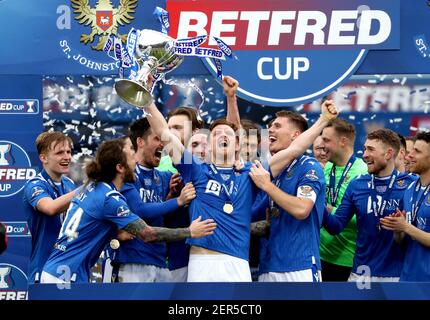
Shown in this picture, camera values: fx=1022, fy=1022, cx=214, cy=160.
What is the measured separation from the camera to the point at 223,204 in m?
6.69

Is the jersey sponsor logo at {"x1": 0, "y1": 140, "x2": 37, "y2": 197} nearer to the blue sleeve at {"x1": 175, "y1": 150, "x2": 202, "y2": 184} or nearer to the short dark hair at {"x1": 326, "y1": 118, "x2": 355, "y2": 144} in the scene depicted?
the blue sleeve at {"x1": 175, "y1": 150, "x2": 202, "y2": 184}

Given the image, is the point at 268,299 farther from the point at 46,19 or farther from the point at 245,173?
the point at 46,19

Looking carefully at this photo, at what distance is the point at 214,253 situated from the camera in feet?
21.9

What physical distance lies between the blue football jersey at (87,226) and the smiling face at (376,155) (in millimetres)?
1910

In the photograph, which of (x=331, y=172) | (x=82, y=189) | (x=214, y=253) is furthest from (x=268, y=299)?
(x=331, y=172)

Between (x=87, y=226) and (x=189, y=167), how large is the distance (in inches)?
30.7

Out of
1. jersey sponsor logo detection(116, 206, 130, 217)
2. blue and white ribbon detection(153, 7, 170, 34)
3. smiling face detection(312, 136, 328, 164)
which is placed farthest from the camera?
smiling face detection(312, 136, 328, 164)

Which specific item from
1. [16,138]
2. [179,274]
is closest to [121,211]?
[179,274]

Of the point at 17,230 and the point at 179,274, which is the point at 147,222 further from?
the point at 17,230

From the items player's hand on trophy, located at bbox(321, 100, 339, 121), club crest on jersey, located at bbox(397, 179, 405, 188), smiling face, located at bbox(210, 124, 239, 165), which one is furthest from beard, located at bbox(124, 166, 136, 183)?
club crest on jersey, located at bbox(397, 179, 405, 188)

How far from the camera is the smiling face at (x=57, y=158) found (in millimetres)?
7359

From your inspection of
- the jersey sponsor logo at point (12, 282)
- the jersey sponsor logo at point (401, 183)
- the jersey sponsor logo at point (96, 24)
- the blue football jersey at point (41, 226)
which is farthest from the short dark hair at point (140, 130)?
the jersey sponsor logo at point (401, 183)

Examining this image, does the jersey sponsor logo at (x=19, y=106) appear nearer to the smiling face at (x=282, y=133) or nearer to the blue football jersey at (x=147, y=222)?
the blue football jersey at (x=147, y=222)

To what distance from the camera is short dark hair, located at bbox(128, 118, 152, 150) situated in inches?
285
